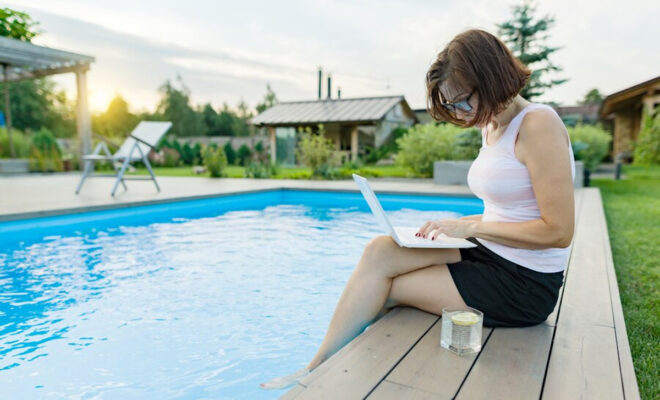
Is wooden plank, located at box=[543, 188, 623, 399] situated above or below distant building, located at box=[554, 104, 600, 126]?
below

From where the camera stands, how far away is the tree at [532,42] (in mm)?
14375

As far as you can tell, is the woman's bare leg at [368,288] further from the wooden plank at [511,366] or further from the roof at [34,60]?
the roof at [34,60]

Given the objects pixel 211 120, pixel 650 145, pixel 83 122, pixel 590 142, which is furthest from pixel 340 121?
pixel 211 120

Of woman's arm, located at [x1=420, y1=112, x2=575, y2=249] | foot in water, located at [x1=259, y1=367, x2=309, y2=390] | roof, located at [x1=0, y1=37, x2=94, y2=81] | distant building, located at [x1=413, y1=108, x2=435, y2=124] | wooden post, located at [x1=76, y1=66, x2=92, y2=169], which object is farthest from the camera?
distant building, located at [x1=413, y1=108, x2=435, y2=124]

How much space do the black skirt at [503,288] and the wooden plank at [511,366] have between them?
0.23 ft

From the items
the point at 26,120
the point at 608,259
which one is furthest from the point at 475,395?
the point at 26,120

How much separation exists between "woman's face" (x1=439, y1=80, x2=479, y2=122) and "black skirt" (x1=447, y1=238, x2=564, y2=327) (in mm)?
461

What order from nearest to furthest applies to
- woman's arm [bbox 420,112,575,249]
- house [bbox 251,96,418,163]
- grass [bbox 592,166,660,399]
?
woman's arm [bbox 420,112,575,249], grass [bbox 592,166,660,399], house [bbox 251,96,418,163]

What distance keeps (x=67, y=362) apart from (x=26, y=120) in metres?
32.5

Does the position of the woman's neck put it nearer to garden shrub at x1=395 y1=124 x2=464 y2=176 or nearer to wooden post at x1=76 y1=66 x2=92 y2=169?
garden shrub at x1=395 y1=124 x2=464 y2=176

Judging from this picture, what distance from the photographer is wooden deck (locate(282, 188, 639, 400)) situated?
1.04 metres

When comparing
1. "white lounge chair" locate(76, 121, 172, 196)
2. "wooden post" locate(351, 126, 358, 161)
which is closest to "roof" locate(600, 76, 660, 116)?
"wooden post" locate(351, 126, 358, 161)

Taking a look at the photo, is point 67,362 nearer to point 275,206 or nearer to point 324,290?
point 324,290

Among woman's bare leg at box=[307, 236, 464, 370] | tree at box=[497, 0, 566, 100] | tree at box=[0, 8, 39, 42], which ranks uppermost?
tree at box=[497, 0, 566, 100]
